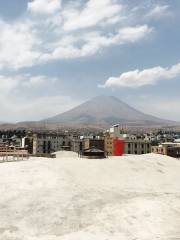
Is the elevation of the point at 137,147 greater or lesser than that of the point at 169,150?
greater

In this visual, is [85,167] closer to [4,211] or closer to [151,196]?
[151,196]

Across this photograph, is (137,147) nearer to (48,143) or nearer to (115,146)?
(48,143)

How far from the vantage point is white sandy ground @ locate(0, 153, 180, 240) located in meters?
25.5

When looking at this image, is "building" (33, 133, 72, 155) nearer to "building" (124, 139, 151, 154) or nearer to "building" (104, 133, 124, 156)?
"building" (104, 133, 124, 156)

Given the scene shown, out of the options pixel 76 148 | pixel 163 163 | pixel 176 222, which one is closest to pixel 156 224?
pixel 176 222

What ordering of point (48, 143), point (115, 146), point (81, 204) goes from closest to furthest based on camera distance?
point (81, 204) → point (115, 146) → point (48, 143)

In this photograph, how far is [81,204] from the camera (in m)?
29.9

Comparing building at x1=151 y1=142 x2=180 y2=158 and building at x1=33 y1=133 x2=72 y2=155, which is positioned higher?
building at x1=33 y1=133 x2=72 y2=155

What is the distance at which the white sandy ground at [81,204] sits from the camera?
83.7 ft

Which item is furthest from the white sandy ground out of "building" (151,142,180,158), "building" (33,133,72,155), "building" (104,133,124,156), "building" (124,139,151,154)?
"building" (33,133,72,155)

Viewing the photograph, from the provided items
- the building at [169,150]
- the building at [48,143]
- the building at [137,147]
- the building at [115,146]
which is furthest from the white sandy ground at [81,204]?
the building at [48,143]

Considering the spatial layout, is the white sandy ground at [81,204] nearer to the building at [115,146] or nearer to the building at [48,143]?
the building at [115,146]

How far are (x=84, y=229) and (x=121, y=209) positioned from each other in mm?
4523

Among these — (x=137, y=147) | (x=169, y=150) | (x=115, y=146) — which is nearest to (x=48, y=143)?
(x=137, y=147)
